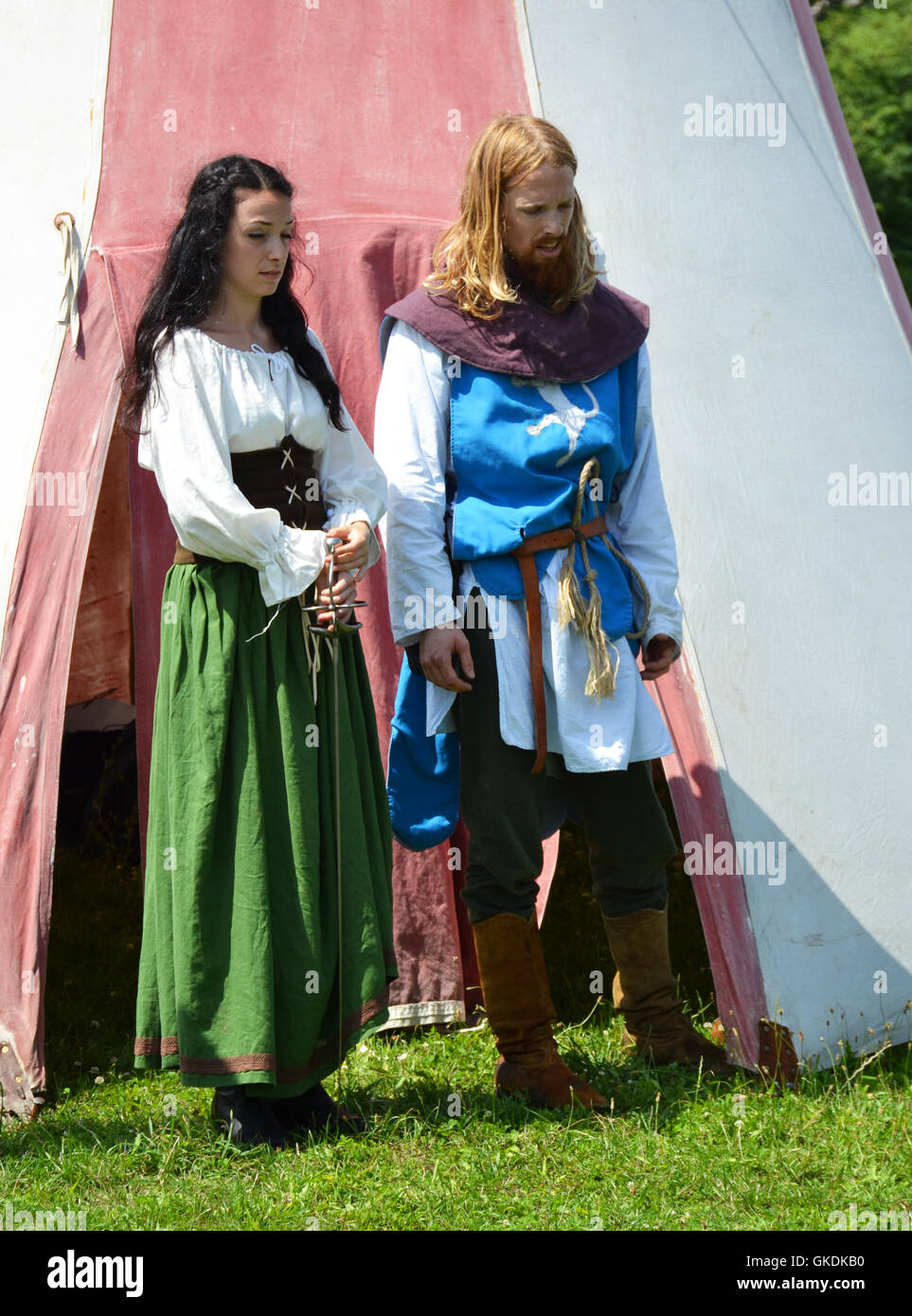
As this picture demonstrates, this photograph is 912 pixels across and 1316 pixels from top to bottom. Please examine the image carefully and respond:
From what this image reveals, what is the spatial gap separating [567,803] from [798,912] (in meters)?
0.62

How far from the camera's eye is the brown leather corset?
9.70 feet

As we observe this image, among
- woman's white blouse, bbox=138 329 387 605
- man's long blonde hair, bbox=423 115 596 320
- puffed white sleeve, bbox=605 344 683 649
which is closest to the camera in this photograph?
woman's white blouse, bbox=138 329 387 605

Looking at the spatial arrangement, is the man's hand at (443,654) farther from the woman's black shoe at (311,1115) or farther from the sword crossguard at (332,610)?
the woman's black shoe at (311,1115)

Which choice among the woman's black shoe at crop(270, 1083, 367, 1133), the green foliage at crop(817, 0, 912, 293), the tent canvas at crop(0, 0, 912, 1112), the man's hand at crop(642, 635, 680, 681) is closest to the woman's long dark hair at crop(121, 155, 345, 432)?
the tent canvas at crop(0, 0, 912, 1112)

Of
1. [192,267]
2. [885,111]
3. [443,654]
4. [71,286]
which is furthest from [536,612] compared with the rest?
[885,111]

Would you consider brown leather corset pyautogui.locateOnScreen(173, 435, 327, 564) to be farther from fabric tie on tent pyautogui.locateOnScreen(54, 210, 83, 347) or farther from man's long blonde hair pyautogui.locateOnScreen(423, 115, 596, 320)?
fabric tie on tent pyautogui.locateOnScreen(54, 210, 83, 347)

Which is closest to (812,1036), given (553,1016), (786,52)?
(553,1016)

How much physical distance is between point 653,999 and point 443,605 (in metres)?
1.04

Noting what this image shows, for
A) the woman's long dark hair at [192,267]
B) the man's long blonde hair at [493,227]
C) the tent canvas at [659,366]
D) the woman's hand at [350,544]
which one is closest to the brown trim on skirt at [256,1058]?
the tent canvas at [659,366]

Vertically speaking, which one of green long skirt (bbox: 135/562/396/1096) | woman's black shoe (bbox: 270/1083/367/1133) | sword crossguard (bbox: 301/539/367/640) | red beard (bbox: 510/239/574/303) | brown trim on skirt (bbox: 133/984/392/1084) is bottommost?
woman's black shoe (bbox: 270/1083/367/1133)

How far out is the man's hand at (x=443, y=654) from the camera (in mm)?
3062

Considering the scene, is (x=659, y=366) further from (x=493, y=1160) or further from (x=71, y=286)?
(x=493, y=1160)

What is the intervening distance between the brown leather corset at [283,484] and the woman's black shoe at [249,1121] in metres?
1.07

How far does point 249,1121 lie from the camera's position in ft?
9.81
